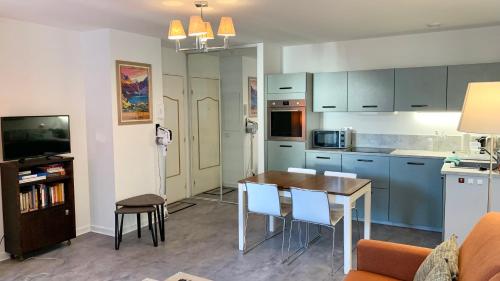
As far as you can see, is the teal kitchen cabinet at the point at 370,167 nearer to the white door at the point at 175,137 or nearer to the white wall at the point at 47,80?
the white door at the point at 175,137

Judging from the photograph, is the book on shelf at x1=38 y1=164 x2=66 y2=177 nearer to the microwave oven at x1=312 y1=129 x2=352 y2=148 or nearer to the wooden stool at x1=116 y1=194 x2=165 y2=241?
the wooden stool at x1=116 y1=194 x2=165 y2=241

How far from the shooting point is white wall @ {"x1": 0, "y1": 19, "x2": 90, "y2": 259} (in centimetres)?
415

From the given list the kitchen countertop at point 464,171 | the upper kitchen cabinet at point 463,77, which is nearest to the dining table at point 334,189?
the kitchen countertop at point 464,171

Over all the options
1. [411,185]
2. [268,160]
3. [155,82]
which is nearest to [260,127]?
[268,160]

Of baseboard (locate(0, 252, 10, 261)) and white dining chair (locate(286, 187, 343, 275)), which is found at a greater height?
white dining chair (locate(286, 187, 343, 275))

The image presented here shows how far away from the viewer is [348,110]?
5.56 m

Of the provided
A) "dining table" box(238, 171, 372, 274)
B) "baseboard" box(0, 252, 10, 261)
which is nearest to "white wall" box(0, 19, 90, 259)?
"baseboard" box(0, 252, 10, 261)

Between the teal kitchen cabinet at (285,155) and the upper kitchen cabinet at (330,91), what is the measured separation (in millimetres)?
615

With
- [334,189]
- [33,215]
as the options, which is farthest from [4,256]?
[334,189]

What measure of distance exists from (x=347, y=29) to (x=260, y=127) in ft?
6.11

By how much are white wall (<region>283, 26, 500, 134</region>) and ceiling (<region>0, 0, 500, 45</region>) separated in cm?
25

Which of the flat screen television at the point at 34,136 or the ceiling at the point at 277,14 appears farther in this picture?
the flat screen television at the point at 34,136

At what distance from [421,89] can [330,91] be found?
1.18 m

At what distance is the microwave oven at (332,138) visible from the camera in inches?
219
